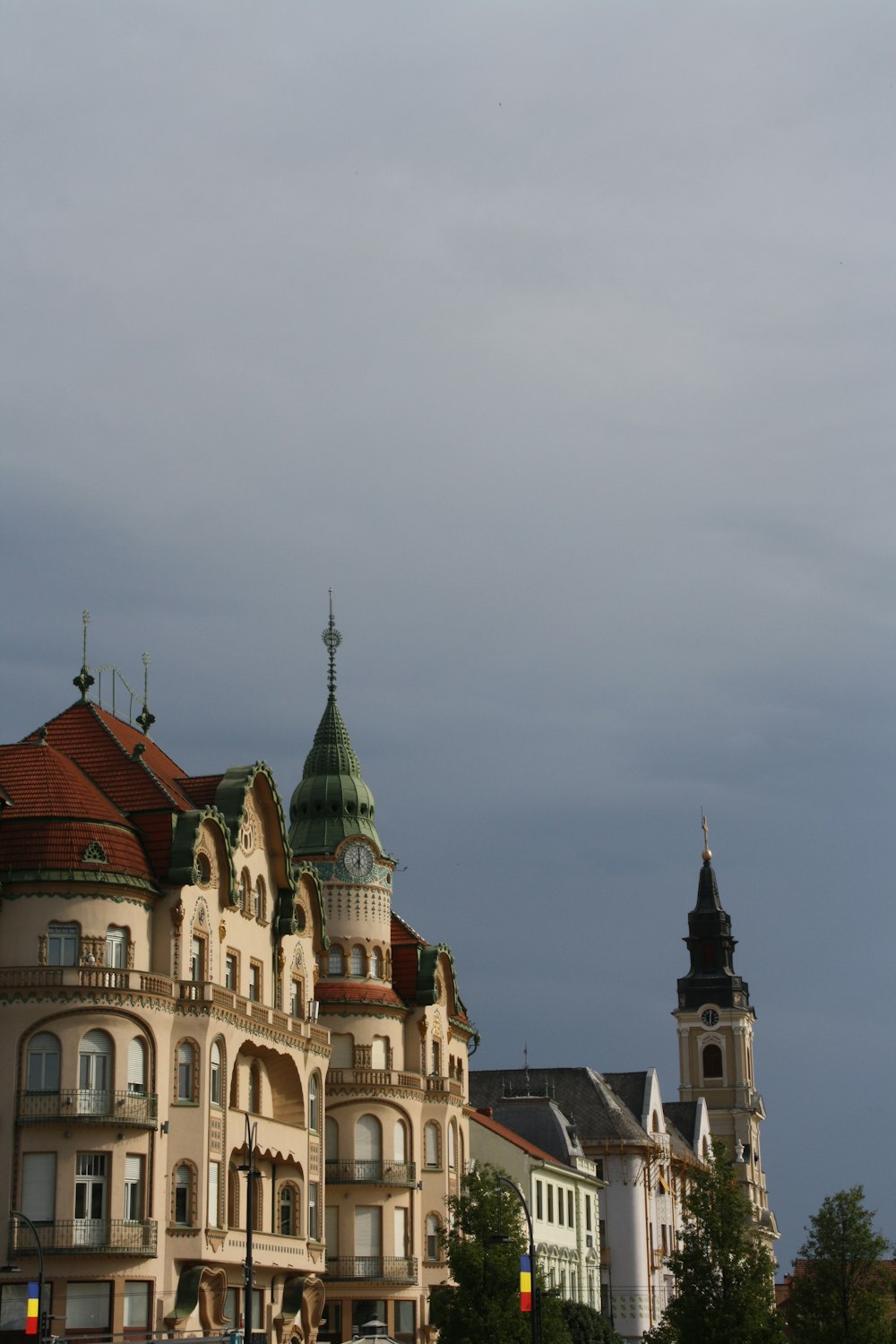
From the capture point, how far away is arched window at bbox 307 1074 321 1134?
71.2 meters

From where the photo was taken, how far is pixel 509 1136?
100 meters

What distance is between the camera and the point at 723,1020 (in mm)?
173875

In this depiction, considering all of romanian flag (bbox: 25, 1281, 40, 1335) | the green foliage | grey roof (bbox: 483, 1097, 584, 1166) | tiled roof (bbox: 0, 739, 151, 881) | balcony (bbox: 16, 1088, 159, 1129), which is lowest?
the green foliage

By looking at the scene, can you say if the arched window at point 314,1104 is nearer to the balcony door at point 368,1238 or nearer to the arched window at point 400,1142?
the balcony door at point 368,1238

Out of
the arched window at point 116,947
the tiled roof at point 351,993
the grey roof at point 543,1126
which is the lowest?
the grey roof at point 543,1126

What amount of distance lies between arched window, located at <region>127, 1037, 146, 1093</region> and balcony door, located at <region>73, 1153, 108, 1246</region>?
7.64 ft

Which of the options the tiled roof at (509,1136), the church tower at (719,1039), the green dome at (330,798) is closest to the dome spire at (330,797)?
the green dome at (330,798)

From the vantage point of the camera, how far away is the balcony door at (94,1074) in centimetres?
5897

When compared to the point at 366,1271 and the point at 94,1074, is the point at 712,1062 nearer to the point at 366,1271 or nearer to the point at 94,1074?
the point at 366,1271

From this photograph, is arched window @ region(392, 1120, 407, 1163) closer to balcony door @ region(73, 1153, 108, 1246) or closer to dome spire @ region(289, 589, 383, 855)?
dome spire @ region(289, 589, 383, 855)

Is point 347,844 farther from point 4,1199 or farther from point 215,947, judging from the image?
point 4,1199

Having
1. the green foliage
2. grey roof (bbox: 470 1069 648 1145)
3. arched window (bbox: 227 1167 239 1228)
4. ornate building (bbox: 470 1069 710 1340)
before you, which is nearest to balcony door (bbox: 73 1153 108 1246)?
arched window (bbox: 227 1167 239 1228)

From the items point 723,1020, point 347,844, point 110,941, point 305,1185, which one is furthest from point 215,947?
point 723,1020

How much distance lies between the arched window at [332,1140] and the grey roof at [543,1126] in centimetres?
3273
